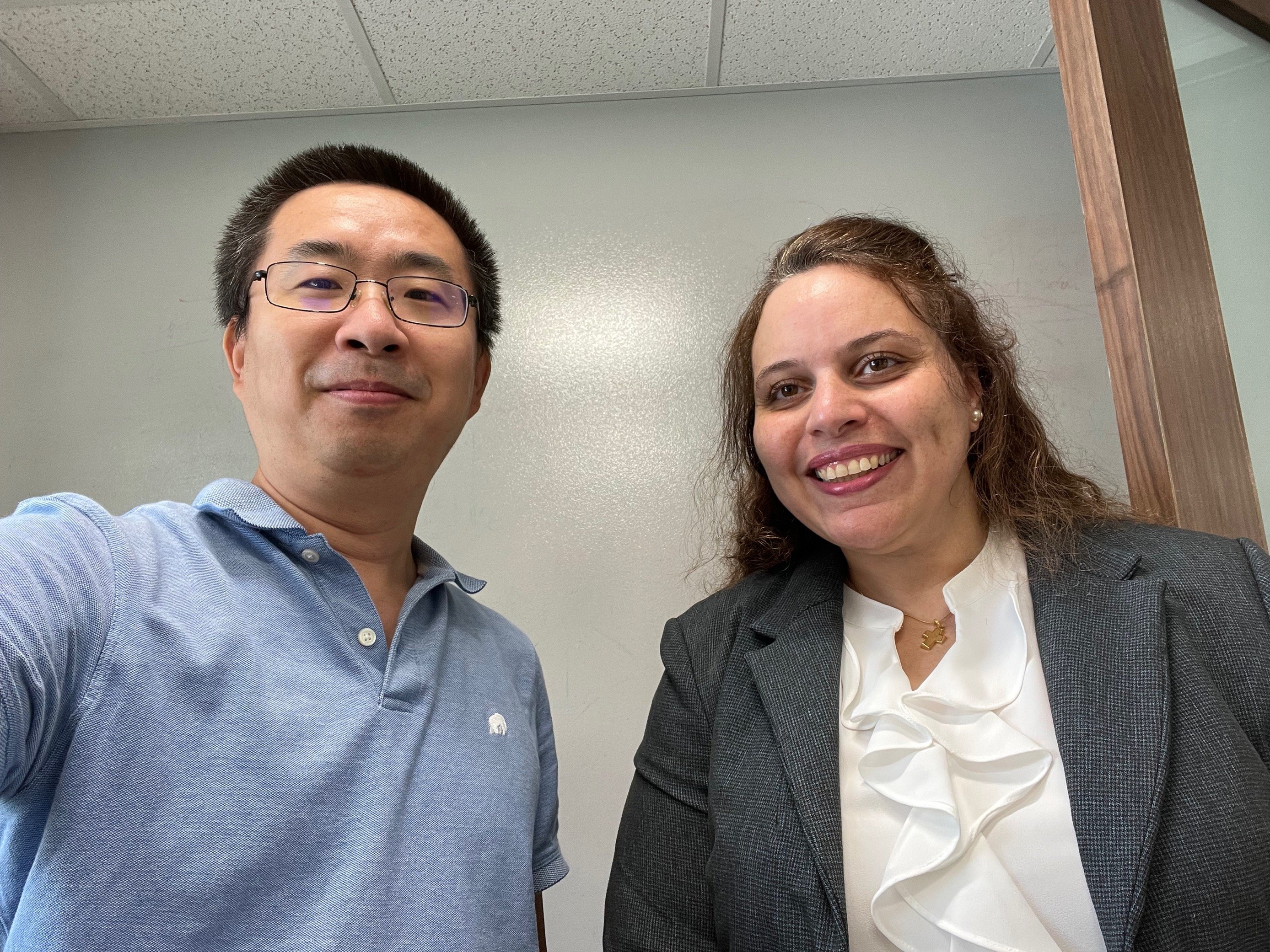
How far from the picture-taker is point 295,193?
4.24 ft

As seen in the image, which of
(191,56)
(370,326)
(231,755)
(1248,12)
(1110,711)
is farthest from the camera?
(191,56)

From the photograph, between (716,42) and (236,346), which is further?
(716,42)

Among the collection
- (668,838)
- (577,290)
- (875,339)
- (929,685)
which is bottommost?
(668,838)

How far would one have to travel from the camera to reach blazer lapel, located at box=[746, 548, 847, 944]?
1023 millimetres

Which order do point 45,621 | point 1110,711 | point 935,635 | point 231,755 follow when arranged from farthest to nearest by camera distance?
point 935,635, point 1110,711, point 231,755, point 45,621

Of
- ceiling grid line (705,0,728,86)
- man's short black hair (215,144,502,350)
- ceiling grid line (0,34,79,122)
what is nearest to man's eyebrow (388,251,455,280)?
man's short black hair (215,144,502,350)

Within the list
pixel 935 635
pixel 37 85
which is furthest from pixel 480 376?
pixel 37 85

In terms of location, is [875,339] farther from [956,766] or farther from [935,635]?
[956,766]

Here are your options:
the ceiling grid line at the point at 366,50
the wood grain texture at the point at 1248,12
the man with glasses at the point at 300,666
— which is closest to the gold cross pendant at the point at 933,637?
the man with glasses at the point at 300,666

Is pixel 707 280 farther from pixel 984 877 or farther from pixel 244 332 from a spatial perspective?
pixel 984 877

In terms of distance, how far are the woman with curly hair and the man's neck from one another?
0.45 metres

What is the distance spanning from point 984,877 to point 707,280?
1704 millimetres

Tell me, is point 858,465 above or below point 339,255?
below

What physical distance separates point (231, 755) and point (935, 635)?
951 mm
